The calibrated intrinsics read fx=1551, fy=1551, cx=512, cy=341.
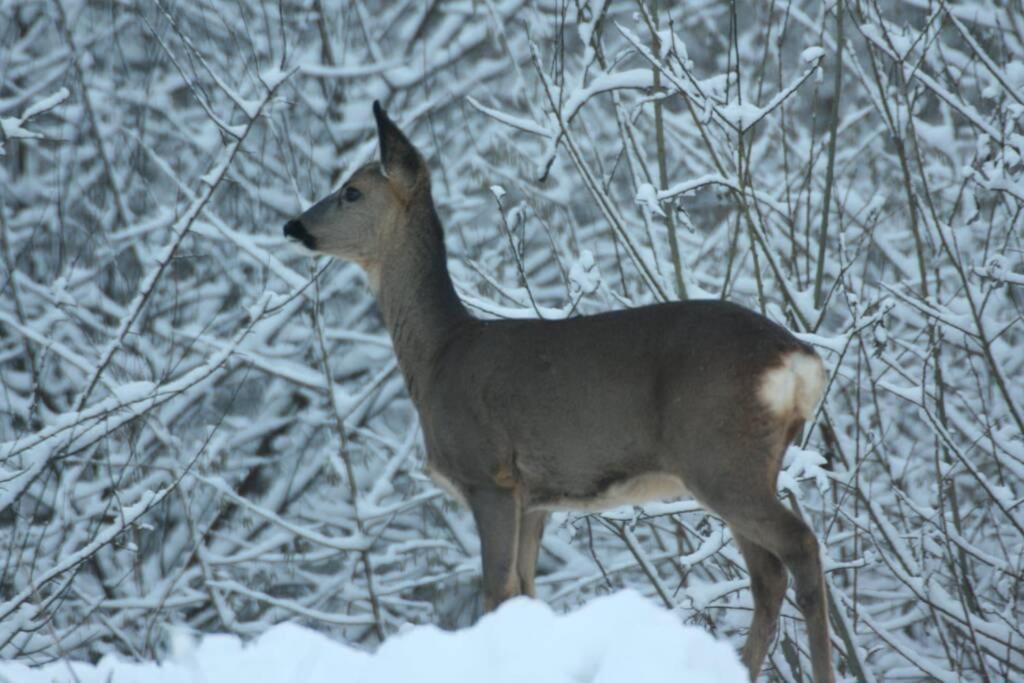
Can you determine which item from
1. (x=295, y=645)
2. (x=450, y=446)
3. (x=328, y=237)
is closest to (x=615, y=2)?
(x=328, y=237)

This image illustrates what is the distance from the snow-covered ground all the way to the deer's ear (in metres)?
3.08

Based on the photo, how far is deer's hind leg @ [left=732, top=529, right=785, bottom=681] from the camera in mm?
4277

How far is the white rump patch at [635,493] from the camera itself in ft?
14.8

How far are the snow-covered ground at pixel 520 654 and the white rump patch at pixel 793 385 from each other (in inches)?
61.4

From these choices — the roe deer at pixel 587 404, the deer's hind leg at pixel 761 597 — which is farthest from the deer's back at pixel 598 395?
the deer's hind leg at pixel 761 597

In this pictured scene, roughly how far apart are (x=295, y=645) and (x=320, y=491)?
691cm

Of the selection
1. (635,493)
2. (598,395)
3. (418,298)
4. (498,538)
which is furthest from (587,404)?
(418,298)

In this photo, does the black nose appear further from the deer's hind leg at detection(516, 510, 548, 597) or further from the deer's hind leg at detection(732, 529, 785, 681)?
the deer's hind leg at detection(732, 529, 785, 681)

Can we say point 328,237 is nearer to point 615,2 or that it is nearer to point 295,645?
point 295,645

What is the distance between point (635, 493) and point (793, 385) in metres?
0.63

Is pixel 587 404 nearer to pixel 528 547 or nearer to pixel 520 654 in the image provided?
pixel 528 547

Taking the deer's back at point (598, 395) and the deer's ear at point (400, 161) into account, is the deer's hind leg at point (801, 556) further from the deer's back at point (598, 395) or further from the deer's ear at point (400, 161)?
the deer's ear at point (400, 161)

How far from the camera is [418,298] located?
223 inches

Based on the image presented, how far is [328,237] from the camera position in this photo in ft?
19.0
